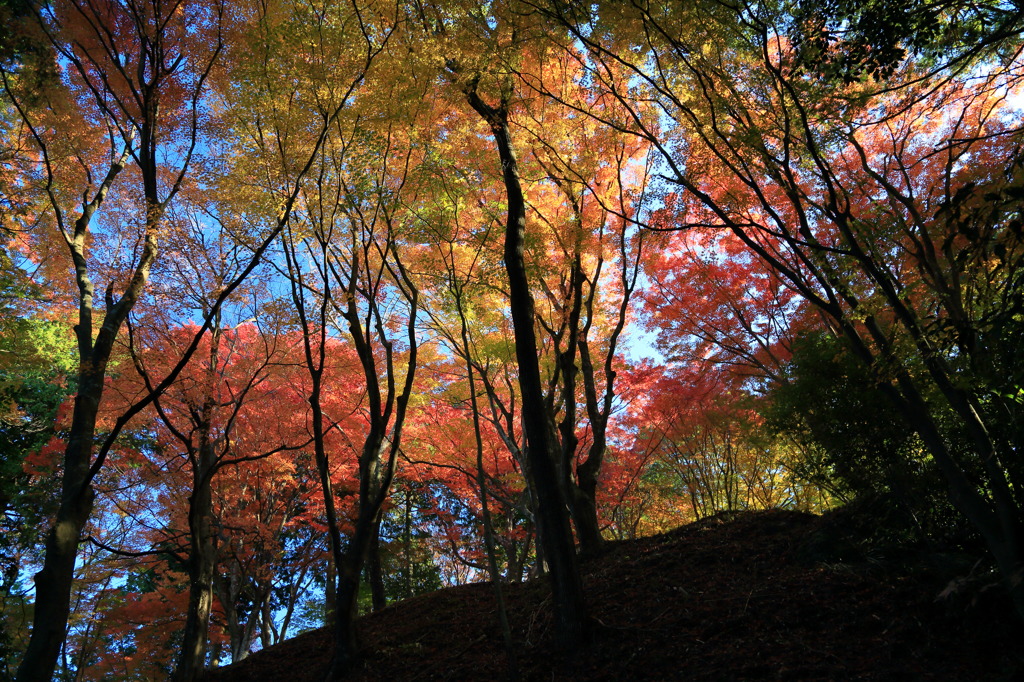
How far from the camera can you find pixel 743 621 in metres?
5.02

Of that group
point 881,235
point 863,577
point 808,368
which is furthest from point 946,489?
point 881,235

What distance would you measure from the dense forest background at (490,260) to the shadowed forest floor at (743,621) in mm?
452

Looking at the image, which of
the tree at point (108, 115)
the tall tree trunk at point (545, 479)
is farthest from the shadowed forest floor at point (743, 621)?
the tree at point (108, 115)

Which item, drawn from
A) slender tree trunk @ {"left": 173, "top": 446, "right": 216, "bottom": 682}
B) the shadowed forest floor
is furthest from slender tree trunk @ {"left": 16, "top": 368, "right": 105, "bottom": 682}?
the shadowed forest floor

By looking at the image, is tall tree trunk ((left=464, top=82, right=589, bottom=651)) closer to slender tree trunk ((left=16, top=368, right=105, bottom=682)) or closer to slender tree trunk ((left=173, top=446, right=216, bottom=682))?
slender tree trunk ((left=16, top=368, right=105, bottom=682))

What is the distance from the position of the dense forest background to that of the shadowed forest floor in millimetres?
452

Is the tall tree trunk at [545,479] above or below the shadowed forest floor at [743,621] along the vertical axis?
above

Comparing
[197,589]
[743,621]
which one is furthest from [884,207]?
[197,589]

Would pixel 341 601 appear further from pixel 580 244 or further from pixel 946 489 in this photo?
pixel 946 489

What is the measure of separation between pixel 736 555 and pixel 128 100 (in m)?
8.96

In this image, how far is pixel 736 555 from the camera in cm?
645

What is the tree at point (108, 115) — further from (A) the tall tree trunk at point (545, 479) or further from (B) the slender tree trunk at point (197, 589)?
(A) the tall tree trunk at point (545, 479)

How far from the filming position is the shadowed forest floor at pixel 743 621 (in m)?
4.07

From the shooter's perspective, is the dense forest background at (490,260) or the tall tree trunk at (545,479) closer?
the dense forest background at (490,260)
